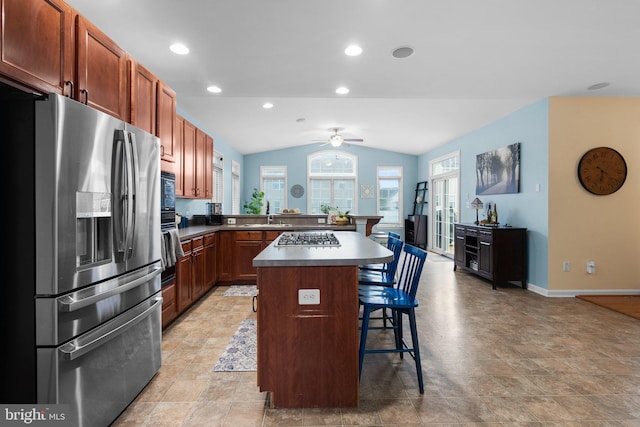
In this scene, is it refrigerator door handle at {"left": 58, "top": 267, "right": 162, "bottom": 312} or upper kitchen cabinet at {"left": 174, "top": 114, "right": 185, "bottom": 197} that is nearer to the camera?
refrigerator door handle at {"left": 58, "top": 267, "right": 162, "bottom": 312}

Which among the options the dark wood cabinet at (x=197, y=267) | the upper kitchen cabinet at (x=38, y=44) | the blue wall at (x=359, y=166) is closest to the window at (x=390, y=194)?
the blue wall at (x=359, y=166)

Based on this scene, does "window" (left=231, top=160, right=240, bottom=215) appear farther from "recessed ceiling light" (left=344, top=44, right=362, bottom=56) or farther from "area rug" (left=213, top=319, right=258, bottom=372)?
"recessed ceiling light" (left=344, top=44, right=362, bottom=56)

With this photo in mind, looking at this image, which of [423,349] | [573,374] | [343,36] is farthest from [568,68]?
[423,349]

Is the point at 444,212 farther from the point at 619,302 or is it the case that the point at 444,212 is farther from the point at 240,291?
the point at 240,291

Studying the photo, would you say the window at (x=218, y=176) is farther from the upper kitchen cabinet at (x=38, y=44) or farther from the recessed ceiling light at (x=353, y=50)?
the upper kitchen cabinet at (x=38, y=44)

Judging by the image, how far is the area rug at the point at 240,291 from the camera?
435cm

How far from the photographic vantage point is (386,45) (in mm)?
2959

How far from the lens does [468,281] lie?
5219 mm

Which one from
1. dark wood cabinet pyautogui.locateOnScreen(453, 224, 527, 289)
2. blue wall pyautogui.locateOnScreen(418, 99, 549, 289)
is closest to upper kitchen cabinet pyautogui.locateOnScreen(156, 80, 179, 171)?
dark wood cabinet pyautogui.locateOnScreen(453, 224, 527, 289)

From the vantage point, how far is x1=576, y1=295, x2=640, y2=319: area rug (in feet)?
12.0

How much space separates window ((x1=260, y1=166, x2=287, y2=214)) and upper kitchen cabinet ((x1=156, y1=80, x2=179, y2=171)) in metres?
6.29

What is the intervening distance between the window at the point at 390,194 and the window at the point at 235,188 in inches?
159

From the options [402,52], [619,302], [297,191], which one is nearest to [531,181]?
[619,302]

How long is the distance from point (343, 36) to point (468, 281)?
13.3ft
